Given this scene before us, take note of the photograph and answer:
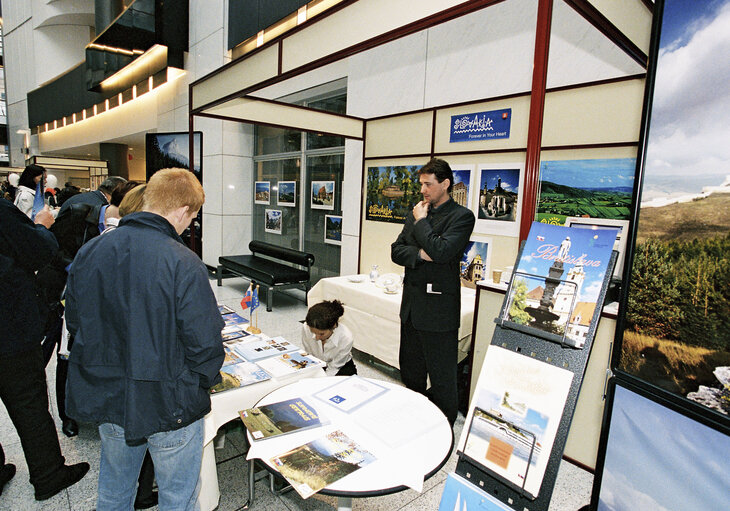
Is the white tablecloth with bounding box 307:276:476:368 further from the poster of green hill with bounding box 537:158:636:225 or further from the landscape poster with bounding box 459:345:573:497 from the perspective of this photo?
the landscape poster with bounding box 459:345:573:497

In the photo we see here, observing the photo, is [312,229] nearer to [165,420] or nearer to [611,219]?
[611,219]

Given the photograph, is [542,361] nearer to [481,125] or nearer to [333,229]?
[481,125]

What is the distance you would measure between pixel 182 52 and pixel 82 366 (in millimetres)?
8665

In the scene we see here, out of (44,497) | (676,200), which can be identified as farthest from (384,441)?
(44,497)

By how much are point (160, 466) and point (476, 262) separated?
300 centimetres

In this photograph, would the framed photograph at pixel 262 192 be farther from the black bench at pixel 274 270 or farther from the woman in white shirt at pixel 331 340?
the woman in white shirt at pixel 331 340

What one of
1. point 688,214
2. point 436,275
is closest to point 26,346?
point 436,275

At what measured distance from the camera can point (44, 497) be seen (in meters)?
1.99

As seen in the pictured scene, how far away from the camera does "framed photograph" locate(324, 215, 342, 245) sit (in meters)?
5.75

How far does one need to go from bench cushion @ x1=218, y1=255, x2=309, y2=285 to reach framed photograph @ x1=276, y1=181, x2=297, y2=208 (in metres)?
1.16

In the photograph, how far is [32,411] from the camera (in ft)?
6.23

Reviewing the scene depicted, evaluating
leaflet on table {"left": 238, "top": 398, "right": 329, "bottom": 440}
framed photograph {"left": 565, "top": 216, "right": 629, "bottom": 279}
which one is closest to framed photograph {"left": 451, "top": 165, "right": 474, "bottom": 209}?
framed photograph {"left": 565, "top": 216, "right": 629, "bottom": 279}

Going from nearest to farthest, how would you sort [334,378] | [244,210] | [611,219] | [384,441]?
[384,441] → [334,378] → [611,219] → [244,210]

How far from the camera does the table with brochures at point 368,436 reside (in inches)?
49.2
